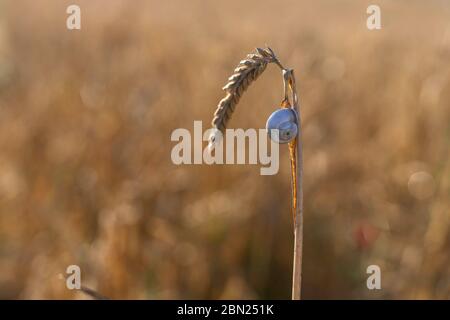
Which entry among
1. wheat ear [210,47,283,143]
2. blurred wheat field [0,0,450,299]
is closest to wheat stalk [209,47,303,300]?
wheat ear [210,47,283,143]

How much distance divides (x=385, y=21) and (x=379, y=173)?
117 centimetres

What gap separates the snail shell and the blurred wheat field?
1099 millimetres

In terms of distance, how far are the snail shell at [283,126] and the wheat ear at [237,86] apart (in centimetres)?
5

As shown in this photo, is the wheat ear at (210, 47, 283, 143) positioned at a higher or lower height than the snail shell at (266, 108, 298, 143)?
higher

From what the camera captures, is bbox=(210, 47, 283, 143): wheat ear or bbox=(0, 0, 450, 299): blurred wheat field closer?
bbox=(210, 47, 283, 143): wheat ear

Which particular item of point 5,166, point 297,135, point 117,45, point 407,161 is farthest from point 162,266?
point 117,45

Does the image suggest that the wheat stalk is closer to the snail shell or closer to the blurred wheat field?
the snail shell

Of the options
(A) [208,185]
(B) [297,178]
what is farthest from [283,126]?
(A) [208,185]

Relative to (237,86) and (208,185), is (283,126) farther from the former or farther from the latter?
(208,185)

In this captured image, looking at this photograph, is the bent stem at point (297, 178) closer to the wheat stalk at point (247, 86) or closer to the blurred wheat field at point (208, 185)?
the wheat stalk at point (247, 86)

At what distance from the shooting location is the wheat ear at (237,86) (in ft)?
2.23

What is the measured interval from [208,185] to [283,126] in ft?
5.47

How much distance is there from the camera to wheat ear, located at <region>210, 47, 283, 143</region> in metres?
0.68

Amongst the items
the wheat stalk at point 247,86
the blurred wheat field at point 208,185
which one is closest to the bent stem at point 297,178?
the wheat stalk at point 247,86
